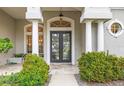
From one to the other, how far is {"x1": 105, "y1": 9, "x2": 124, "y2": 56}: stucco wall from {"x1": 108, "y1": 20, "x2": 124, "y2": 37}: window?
0.17m

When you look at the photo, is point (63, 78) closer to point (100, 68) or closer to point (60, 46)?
point (100, 68)

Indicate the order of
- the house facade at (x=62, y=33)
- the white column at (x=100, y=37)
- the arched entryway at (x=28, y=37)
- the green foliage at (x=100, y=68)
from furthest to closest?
the arched entryway at (x=28, y=37)
the house facade at (x=62, y=33)
the white column at (x=100, y=37)
the green foliage at (x=100, y=68)

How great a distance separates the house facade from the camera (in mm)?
12305

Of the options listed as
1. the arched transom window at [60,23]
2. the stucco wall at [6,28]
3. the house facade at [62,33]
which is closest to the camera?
the house facade at [62,33]

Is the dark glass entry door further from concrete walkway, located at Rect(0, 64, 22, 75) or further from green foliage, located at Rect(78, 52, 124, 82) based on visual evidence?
green foliage, located at Rect(78, 52, 124, 82)

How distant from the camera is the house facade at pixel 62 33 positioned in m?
12.3

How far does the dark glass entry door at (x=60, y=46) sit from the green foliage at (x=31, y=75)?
726 centimetres

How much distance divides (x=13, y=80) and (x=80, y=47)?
861 centimetres

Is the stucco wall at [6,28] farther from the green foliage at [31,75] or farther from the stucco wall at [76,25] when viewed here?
the green foliage at [31,75]

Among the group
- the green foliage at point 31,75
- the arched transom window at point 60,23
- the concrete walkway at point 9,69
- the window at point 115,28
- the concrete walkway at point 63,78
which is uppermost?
the arched transom window at point 60,23

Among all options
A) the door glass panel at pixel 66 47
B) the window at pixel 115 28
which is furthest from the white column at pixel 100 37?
the door glass panel at pixel 66 47

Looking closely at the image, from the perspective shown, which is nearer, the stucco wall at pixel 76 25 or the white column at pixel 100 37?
the white column at pixel 100 37

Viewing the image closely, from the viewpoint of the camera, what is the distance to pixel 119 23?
1265 centimetres

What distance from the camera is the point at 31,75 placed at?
7750 mm
